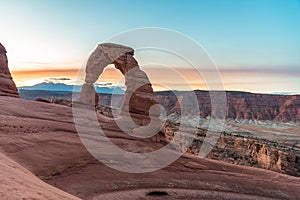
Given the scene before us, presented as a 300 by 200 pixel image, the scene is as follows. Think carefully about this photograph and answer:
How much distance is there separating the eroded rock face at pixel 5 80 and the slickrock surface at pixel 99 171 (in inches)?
242

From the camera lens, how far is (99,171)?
15.7 metres

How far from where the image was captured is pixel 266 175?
786 inches

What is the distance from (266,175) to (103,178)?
11909 millimetres

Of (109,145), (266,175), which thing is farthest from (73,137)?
Answer: (266,175)

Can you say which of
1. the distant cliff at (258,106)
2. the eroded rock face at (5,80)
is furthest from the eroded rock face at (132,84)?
the distant cliff at (258,106)

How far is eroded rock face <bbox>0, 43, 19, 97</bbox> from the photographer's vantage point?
2525 cm

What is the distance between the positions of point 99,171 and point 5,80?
52.5ft

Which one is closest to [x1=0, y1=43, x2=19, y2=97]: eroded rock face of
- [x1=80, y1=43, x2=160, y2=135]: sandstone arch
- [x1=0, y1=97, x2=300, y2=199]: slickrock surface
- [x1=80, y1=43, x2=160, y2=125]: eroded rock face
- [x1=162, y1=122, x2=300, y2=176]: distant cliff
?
[x1=0, y1=97, x2=300, y2=199]: slickrock surface

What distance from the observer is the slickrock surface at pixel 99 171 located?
1334 cm

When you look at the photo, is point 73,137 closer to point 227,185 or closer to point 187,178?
point 187,178

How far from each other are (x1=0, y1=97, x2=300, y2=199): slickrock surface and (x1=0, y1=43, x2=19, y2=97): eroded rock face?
→ 6156 mm

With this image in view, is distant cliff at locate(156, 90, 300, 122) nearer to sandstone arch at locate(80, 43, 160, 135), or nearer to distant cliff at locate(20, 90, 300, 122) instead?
distant cliff at locate(20, 90, 300, 122)

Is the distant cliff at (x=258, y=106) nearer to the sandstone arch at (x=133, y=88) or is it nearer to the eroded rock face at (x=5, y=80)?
the eroded rock face at (x=5, y=80)

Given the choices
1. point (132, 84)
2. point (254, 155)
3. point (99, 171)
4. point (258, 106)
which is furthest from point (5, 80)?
point (258, 106)
